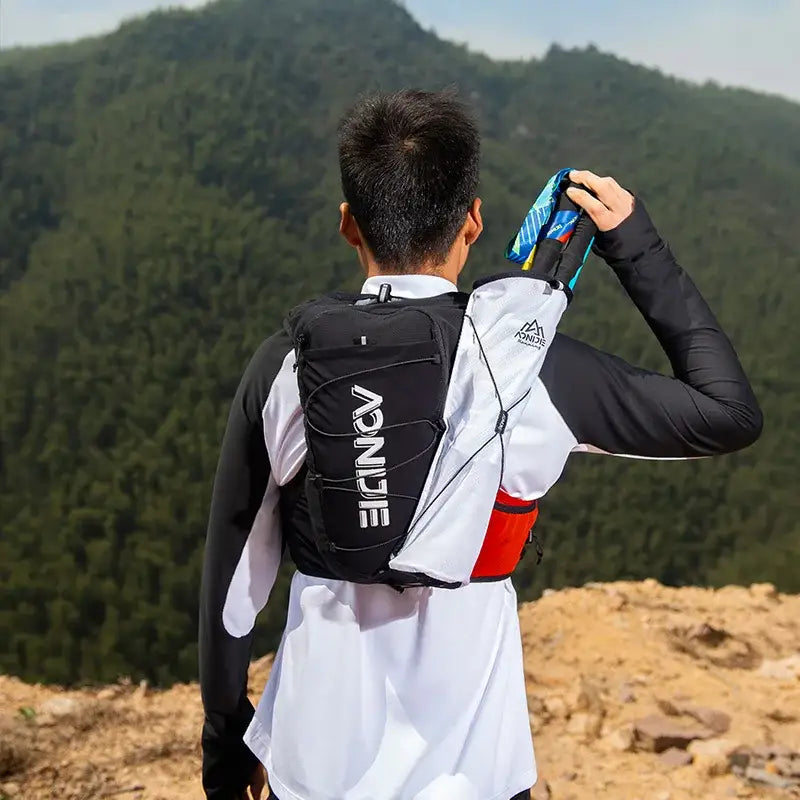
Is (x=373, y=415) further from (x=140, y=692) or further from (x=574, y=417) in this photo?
(x=140, y=692)

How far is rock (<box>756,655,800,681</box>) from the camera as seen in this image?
2.90 meters

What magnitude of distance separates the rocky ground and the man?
154 cm

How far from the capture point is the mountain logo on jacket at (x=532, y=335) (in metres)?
0.82

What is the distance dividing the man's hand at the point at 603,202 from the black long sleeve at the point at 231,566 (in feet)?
1.17

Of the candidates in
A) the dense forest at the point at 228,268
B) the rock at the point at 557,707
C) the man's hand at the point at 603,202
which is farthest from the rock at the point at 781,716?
the man's hand at the point at 603,202

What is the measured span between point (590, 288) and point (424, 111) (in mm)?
4207

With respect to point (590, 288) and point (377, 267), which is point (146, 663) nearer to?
point (377, 267)

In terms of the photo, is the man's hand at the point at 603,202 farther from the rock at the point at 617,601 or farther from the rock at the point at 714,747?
the rock at the point at 617,601

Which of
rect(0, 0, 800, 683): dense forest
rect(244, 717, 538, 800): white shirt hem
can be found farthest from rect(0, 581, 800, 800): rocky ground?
rect(244, 717, 538, 800): white shirt hem

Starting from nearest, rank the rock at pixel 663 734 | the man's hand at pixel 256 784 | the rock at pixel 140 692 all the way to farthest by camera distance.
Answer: the man's hand at pixel 256 784 → the rock at pixel 663 734 → the rock at pixel 140 692

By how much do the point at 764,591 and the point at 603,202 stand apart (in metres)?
3.36

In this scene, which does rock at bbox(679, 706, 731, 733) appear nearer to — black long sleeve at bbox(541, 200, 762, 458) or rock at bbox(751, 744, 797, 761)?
rock at bbox(751, 744, 797, 761)

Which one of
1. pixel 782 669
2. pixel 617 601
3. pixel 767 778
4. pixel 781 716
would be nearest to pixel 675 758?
pixel 767 778

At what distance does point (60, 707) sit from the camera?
296 cm
